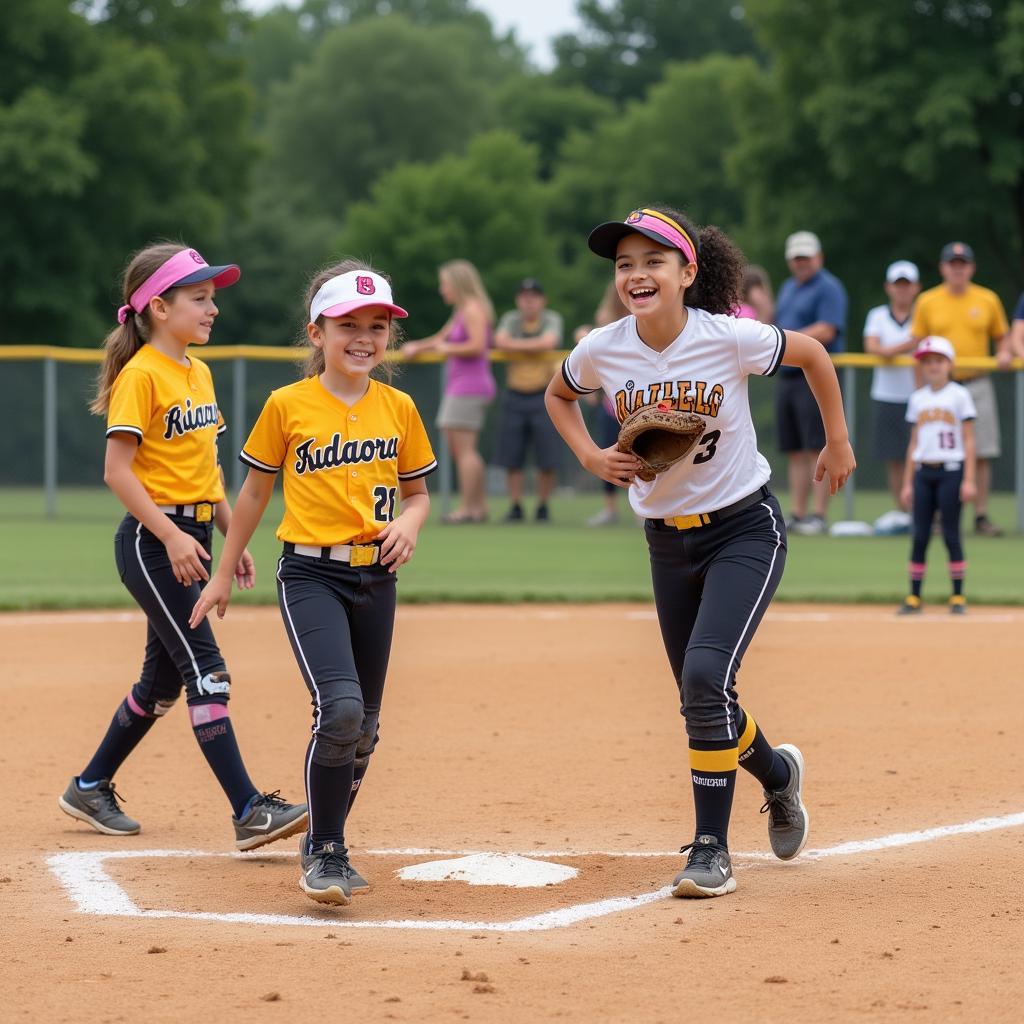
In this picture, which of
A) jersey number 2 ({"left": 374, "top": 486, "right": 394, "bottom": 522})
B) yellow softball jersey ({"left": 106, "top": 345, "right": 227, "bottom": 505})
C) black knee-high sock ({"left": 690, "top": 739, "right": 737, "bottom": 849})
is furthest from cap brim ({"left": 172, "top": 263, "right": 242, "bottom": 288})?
black knee-high sock ({"left": 690, "top": 739, "right": 737, "bottom": 849})

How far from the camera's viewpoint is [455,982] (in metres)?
3.90

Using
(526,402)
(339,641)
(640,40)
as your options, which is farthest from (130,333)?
(640,40)

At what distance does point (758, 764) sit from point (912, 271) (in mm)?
11105

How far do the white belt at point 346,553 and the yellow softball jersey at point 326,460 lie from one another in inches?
0.7

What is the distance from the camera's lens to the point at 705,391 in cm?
499

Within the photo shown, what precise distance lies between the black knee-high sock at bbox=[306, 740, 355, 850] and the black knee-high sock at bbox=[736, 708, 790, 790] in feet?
3.88

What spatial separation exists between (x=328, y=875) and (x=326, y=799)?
226 mm

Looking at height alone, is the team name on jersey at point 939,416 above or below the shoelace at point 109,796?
above

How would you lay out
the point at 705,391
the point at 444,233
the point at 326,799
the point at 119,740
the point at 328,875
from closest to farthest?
the point at 328,875 < the point at 326,799 < the point at 705,391 < the point at 119,740 < the point at 444,233

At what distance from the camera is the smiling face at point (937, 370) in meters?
10.9

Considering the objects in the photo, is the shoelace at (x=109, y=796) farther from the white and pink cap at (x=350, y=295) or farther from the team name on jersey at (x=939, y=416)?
the team name on jersey at (x=939, y=416)

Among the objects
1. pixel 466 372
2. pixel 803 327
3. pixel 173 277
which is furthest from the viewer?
pixel 466 372

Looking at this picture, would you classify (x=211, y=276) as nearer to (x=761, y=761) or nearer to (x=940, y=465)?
(x=761, y=761)

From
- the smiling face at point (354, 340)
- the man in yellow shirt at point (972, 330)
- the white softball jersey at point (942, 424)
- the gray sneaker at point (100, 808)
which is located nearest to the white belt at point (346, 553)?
the smiling face at point (354, 340)
